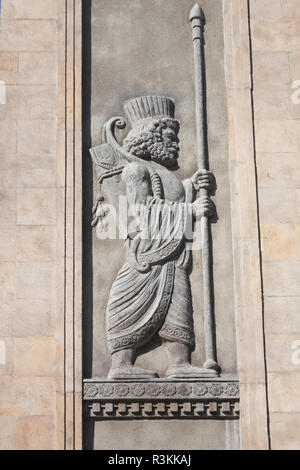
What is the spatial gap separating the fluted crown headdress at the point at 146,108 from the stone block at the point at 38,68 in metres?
1.10

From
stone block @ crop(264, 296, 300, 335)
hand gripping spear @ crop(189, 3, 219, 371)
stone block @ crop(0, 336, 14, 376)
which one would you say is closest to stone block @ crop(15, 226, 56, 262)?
stone block @ crop(0, 336, 14, 376)

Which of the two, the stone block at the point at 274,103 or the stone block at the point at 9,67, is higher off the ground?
the stone block at the point at 9,67

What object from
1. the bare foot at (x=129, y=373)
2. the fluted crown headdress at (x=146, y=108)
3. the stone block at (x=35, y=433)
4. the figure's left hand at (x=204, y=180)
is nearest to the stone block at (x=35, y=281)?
the bare foot at (x=129, y=373)

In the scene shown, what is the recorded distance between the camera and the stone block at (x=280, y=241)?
13.9m

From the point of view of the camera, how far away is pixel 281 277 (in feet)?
45.3

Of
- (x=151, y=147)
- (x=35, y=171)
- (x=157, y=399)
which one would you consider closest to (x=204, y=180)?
(x=151, y=147)

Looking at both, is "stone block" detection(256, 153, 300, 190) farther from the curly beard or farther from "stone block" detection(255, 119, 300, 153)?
the curly beard

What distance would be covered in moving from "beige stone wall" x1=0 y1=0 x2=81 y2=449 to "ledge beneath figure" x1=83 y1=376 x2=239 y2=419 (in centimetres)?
27

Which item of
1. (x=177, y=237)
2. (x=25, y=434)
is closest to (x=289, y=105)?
(x=177, y=237)

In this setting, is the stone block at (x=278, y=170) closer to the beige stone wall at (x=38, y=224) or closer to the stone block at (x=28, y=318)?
the beige stone wall at (x=38, y=224)

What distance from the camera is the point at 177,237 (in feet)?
46.0

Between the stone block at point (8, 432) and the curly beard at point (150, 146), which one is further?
the curly beard at point (150, 146)

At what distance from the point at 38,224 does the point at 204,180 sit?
226 cm

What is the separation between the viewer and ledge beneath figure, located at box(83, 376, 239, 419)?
13297 mm
